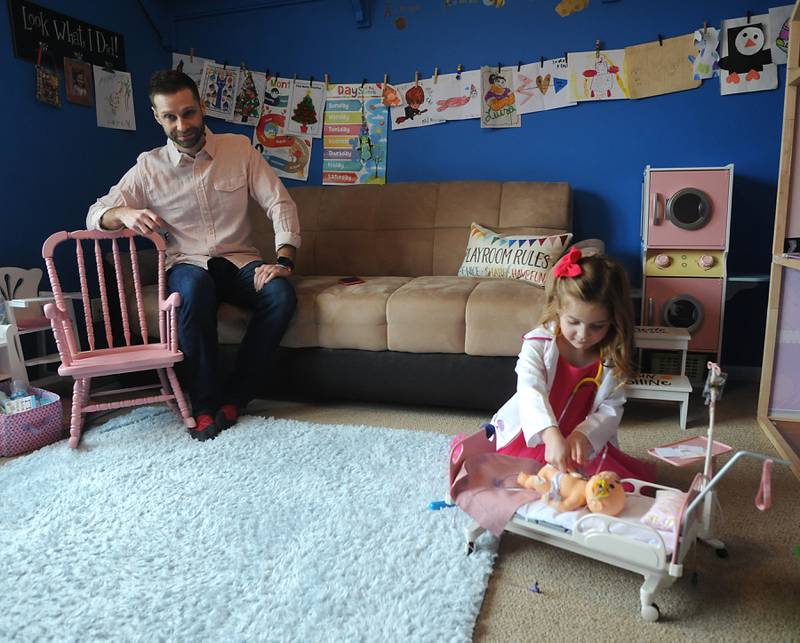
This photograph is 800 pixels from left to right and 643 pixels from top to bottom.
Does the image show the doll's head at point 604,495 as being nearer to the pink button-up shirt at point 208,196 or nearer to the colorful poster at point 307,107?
the pink button-up shirt at point 208,196

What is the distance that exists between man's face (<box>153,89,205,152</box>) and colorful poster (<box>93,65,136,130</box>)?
3.40 ft

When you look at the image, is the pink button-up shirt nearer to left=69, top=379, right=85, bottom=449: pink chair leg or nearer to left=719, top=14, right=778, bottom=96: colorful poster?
left=69, top=379, right=85, bottom=449: pink chair leg

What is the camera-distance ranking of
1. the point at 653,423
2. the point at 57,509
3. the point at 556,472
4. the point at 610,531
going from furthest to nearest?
1. the point at 653,423
2. the point at 57,509
3. the point at 556,472
4. the point at 610,531

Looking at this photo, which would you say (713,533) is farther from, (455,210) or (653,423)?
(455,210)

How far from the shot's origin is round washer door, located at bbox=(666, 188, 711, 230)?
235cm

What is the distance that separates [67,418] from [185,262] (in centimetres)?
75

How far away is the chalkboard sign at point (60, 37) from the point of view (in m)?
2.50

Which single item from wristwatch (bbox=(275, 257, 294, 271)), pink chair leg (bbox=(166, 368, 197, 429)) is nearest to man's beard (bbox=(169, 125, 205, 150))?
wristwatch (bbox=(275, 257, 294, 271))

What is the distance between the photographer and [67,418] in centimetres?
224

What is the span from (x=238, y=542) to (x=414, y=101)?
240 centimetres

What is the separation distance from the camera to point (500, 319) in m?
1.98

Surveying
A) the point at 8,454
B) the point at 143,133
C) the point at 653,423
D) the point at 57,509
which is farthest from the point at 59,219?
the point at 653,423

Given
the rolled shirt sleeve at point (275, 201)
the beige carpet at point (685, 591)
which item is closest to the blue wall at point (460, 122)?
the rolled shirt sleeve at point (275, 201)

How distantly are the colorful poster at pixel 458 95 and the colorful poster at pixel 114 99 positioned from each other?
5.28ft
